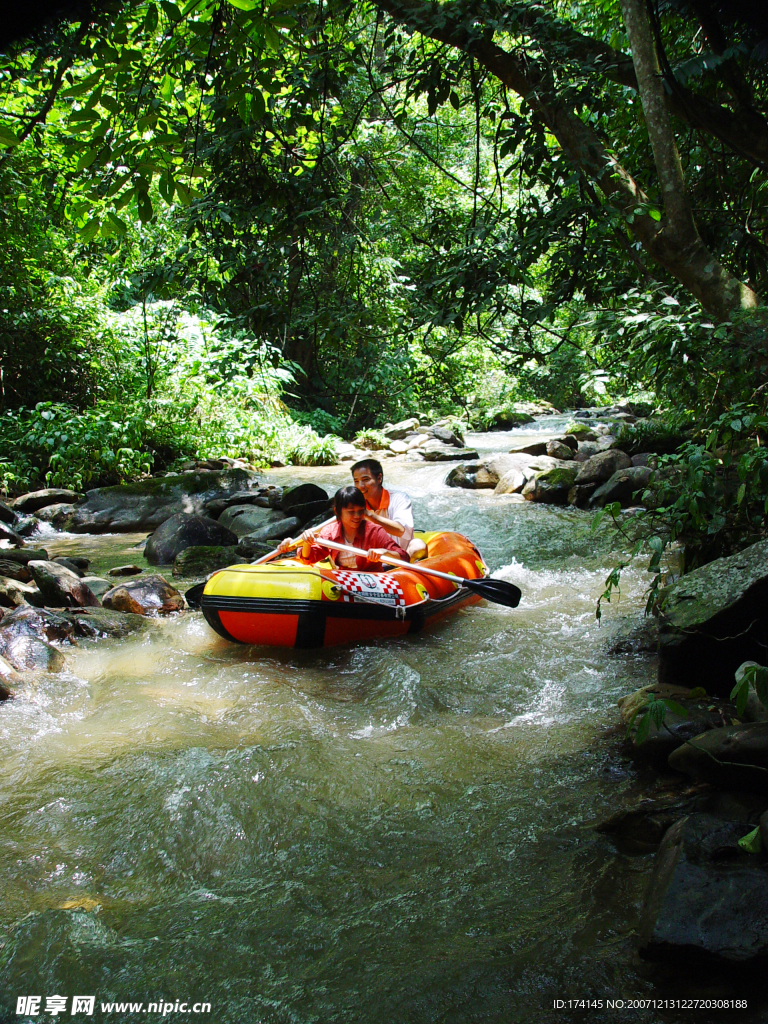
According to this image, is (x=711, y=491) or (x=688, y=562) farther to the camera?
(x=688, y=562)

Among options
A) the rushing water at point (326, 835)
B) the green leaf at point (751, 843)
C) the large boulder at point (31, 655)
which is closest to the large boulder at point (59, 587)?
the rushing water at point (326, 835)

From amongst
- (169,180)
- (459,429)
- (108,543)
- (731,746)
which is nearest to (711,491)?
(731,746)

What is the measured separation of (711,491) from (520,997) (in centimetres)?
259

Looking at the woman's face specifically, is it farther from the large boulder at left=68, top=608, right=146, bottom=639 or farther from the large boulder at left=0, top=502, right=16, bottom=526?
the large boulder at left=0, top=502, right=16, bottom=526

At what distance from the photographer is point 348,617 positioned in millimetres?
4418

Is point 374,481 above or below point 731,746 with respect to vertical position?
above

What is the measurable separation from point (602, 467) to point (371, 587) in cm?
579

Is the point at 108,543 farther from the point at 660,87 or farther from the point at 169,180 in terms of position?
the point at 660,87

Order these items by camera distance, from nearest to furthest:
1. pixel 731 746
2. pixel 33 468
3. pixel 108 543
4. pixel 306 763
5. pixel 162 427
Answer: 1. pixel 731 746
2. pixel 306 763
3. pixel 108 543
4. pixel 33 468
5. pixel 162 427

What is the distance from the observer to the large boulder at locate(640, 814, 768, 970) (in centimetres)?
161

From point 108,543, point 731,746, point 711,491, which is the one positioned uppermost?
point 711,491

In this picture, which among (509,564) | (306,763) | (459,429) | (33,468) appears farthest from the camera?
(459,429)

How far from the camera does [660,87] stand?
3.32 m

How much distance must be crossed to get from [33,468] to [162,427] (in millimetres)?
2122
